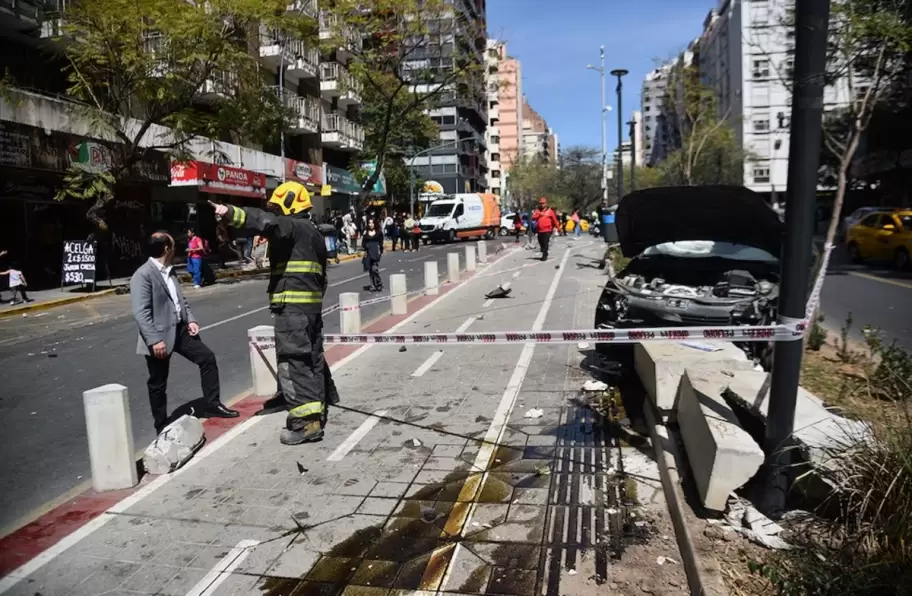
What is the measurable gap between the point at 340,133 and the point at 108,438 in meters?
36.9

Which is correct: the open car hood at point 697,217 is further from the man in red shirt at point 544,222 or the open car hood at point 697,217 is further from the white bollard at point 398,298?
the man in red shirt at point 544,222

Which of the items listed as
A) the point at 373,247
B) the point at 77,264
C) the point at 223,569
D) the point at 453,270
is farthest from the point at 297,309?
the point at 77,264

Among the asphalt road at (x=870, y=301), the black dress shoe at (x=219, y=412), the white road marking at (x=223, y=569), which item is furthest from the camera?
the asphalt road at (x=870, y=301)

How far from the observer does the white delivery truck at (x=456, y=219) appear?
41.6m

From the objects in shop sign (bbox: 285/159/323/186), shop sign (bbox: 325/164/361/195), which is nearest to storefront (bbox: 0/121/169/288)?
shop sign (bbox: 285/159/323/186)

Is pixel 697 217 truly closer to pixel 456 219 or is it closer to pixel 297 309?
pixel 297 309

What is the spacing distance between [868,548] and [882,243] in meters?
20.7

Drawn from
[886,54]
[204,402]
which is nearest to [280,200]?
[204,402]

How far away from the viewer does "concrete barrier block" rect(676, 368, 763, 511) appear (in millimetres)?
3939

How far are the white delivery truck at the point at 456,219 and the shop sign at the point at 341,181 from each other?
474cm

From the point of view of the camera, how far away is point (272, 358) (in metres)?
7.55

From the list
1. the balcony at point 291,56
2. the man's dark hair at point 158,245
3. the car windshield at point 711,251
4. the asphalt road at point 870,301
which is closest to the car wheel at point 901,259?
the asphalt road at point 870,301

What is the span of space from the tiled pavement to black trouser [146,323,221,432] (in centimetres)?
49

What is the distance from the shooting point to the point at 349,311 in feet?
34.7
